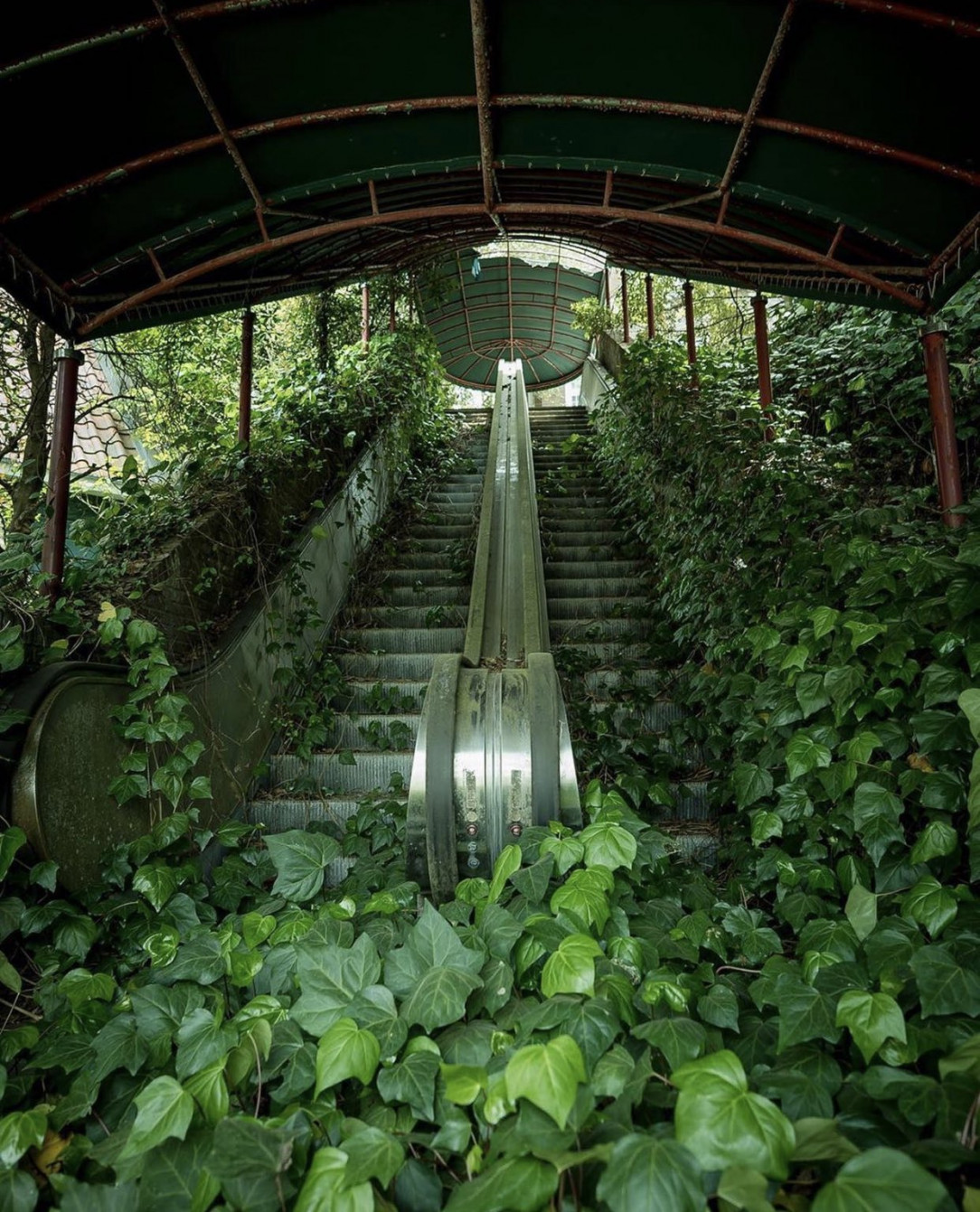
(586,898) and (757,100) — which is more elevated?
(757,100)

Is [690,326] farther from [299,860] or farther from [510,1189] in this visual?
[510,1189]

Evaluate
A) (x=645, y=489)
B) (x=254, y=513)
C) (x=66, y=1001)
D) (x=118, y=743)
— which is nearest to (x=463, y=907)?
(x=66, y=1001)

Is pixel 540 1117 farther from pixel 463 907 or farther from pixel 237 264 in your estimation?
pixel 237 264

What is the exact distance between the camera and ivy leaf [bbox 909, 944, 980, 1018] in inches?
56.1

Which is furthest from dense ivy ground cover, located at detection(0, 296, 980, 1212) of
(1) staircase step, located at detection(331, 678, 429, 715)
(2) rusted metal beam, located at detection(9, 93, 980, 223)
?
(2) rusted metal beam, located at detection(9, 93, 980, 223)

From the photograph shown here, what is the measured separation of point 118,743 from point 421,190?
3435mm

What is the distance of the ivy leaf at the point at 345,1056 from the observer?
50.8 inches

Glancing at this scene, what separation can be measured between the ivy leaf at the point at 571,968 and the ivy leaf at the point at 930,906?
85 centimetres

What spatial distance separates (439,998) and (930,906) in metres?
1.24

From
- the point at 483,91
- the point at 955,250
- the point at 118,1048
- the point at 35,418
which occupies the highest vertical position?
the point at 483,91

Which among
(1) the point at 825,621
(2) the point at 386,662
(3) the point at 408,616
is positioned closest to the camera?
(1) the point at 825,621

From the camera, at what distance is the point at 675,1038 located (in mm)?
1377

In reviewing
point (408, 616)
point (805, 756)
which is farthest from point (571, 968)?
point (408, 616)

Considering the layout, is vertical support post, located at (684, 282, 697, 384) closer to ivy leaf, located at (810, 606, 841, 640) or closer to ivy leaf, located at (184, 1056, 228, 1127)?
ivy leaf, located at (810, 606, 841, 640)
